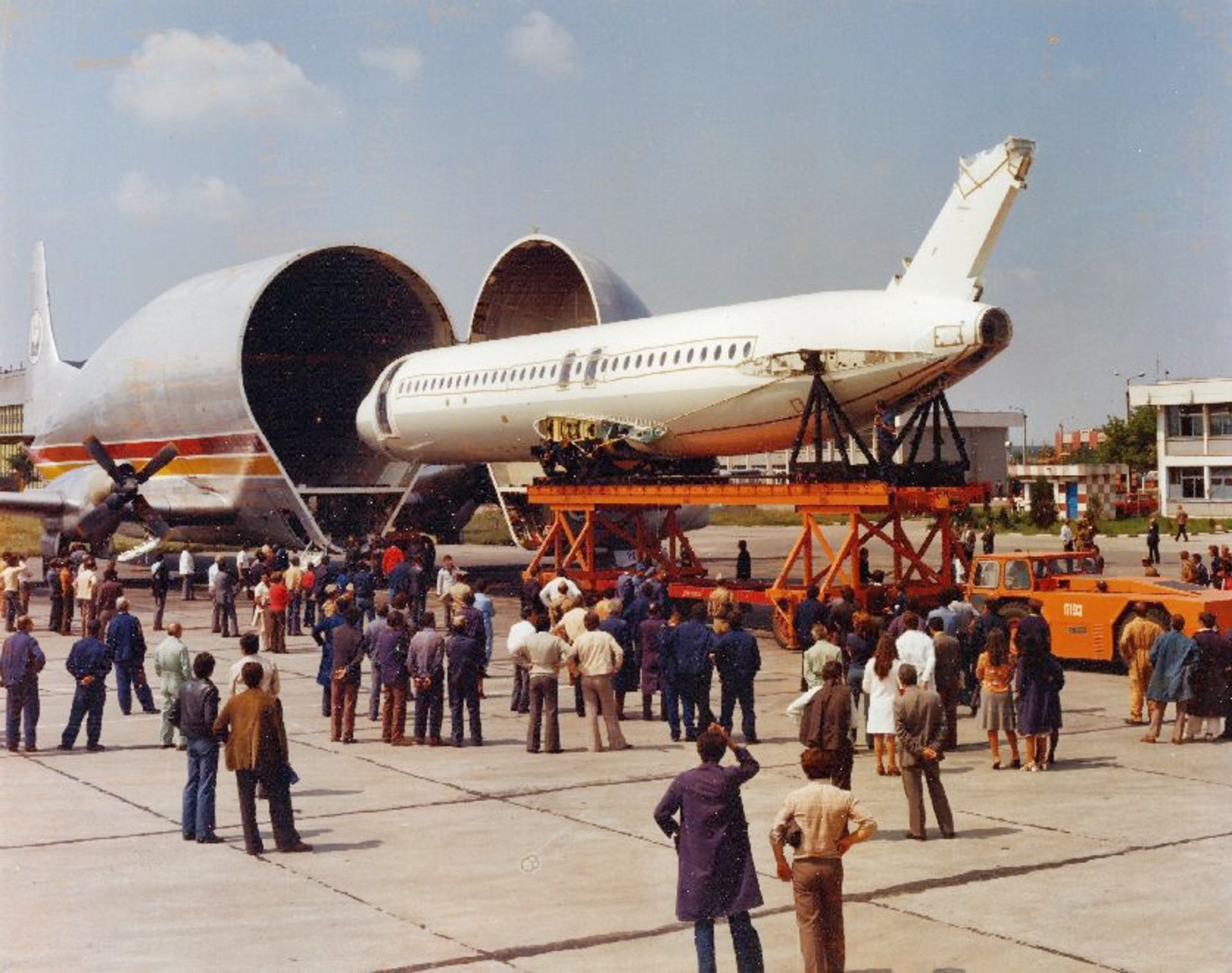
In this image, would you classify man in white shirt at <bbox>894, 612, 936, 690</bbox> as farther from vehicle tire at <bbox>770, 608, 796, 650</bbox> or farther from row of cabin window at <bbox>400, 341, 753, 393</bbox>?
row of cabin window at <bbox>400, 341, 753, 393</bbox>

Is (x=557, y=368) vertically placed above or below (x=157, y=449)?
above

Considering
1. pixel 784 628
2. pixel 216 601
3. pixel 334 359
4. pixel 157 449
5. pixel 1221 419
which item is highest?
pixel 1221 419

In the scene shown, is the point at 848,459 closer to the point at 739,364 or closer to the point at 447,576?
the point at 739,364

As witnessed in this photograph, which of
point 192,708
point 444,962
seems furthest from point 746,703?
point 444,962

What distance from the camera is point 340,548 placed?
43312mm

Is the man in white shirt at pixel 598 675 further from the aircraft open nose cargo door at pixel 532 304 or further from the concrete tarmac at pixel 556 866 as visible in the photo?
the aircraft open nose cargo door at pixel 532 304

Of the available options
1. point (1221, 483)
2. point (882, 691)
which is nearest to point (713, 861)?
point (882, 691)

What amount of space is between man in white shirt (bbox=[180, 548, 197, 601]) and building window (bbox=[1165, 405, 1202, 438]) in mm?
59503

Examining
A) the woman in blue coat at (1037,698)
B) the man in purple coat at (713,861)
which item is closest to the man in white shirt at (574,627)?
the woman in blue coat at (1037,698)

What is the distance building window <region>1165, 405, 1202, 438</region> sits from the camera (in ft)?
265

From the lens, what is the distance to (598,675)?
17.0m

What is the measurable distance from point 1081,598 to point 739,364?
8.16m

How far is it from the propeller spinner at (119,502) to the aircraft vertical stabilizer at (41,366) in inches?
638

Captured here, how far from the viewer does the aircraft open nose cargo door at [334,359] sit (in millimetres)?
45000
